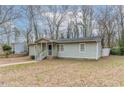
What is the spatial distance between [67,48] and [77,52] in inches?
39.2

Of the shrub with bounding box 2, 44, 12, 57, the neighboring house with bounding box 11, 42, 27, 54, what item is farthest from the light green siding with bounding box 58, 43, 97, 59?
the shrub with bounding box 2, 44, 12, 57

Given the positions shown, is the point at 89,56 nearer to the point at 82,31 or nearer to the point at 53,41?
the point at 82,31

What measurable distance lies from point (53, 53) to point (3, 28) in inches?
194

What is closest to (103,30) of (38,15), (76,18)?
(76,18)

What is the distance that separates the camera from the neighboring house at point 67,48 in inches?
499

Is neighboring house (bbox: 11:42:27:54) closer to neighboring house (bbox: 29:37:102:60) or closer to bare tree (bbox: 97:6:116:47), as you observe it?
neighboring house (bbox: 29:37:102:60)

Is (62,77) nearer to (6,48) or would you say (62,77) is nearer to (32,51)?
(6,48)

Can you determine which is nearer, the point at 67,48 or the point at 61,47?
the point at 67,48

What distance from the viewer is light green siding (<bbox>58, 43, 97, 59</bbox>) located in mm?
12656

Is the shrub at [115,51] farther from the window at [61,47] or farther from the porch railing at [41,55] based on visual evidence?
the porch railing at [41,55]

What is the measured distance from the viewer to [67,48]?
546 inches

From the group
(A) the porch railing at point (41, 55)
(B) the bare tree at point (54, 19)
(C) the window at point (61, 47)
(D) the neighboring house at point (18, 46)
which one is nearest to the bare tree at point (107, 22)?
(B) the bare tree at point (54, 19)

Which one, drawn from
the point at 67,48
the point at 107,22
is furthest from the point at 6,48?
the point at 107,22
